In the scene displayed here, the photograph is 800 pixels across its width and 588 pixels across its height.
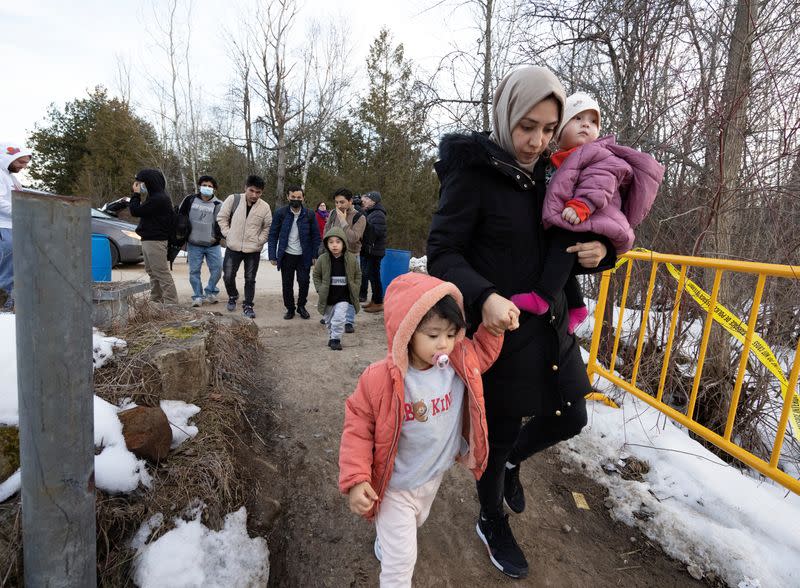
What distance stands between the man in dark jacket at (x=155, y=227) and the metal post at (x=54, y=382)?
15.7ft

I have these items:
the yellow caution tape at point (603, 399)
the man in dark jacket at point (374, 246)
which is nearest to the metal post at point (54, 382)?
the yellow caution tape at point (603, 399)

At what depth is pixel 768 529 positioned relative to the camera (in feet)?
6.72

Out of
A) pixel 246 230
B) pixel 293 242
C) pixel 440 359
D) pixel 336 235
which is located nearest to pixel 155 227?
pixel 246 230

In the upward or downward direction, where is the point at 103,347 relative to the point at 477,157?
downward

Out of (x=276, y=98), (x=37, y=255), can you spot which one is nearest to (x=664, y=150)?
(x=37, y=255)

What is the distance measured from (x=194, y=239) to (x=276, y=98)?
15.2 meters

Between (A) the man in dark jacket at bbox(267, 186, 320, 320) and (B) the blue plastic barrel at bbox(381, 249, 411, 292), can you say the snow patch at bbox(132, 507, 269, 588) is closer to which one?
(A) the man in dark jacket at bbox(267, 186, 320, 320)

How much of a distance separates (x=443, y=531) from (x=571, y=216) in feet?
5.51

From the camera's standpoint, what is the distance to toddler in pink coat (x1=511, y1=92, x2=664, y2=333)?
1513 mm

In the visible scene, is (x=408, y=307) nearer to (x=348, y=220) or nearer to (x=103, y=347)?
(x=103, y=347)

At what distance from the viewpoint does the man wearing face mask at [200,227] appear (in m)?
5.97

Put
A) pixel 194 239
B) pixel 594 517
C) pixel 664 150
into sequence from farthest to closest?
pixel 194 239
pixel 664 150
pixel 594 517

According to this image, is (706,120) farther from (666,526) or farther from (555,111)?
(666,526)

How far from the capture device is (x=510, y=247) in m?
1.57
